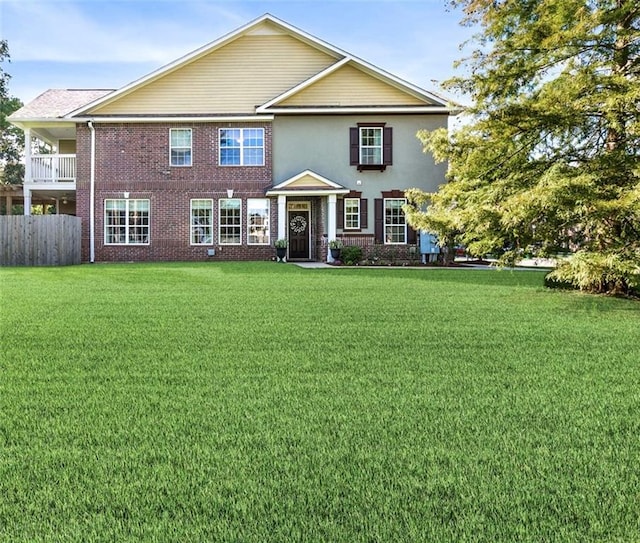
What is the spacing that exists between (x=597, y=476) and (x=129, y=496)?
1.93 m

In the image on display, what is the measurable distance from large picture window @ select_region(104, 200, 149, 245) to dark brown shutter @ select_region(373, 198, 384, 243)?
8.62m

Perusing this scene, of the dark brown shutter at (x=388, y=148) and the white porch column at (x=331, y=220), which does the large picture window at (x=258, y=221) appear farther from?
the dark brown shutter at (x=388, y=148)

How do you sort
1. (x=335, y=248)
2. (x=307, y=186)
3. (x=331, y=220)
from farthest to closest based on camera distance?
1. (x=331, y=220)
2. (x=307, y=186)
3. (x=335, y=248)

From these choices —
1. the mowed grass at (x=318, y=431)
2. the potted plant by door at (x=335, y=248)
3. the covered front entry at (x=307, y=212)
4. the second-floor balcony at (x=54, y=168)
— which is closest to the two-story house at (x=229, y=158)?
the covered front entry at (x=307, y=212)

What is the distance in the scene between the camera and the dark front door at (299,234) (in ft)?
67.1

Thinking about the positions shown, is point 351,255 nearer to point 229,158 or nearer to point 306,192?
point 306,192

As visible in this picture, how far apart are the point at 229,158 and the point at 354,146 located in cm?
473

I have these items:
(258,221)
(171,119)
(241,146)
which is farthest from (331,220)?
(171,119)

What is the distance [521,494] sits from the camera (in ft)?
6.74

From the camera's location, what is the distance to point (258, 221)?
19.7 metres

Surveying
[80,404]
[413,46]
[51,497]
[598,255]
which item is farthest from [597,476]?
[413,46]

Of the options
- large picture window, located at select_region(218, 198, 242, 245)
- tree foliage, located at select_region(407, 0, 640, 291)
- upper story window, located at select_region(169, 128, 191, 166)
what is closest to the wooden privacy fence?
upper story window, located at select_region(169, 128, 191, 166)

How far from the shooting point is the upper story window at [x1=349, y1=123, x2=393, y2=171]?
1936 cm

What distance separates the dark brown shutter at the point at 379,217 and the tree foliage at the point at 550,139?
10.2 m
